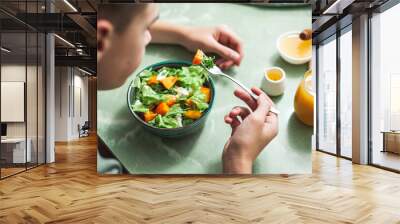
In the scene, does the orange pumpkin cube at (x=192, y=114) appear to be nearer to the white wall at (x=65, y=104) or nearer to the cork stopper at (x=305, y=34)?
the cork stopper at (x=305, y=34)

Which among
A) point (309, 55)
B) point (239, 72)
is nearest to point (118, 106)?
point (239, 72)

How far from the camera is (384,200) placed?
435 cm

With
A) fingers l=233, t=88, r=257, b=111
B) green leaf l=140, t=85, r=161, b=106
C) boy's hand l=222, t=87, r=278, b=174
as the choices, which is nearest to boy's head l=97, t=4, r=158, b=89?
green leaf l=140, t=85, r=161, b=106

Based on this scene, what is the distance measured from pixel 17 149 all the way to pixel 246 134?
383cm

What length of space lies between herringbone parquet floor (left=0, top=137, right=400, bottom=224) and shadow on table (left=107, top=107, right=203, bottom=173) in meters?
0.22

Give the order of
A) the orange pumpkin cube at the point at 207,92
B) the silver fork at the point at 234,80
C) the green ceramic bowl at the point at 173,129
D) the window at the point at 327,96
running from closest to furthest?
the green ceramic bowl at the point at 173,129 < the orange pumpkin cube at the point at 207,92 < the silver fork at the point at 234,80 < the window at the point at 327,96

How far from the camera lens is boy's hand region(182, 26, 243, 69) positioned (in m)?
5.85

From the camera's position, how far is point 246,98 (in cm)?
583

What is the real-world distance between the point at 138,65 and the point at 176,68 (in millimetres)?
595

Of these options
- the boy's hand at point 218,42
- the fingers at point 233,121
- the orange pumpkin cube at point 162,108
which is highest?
the boy's hand at point 218,42

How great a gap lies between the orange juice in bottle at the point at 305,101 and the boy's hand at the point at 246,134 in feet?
1.38

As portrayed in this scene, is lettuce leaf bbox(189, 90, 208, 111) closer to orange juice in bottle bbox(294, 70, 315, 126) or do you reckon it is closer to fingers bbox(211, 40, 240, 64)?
fingers bbox(211, 40, 240, 64)

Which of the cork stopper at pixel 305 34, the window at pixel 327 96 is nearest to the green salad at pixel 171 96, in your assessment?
the cork stopper at pixel 305 34

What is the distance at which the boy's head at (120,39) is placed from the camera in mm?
5879
